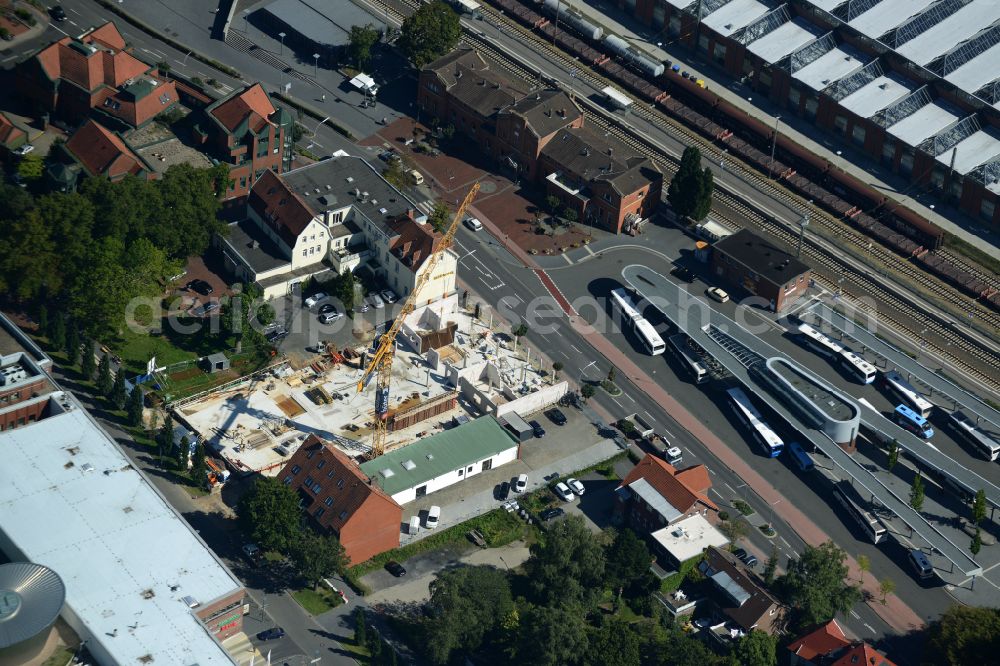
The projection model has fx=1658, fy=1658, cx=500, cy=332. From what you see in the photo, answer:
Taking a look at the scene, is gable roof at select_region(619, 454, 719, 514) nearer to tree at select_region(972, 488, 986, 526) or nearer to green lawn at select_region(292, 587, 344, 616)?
tree at select_region(972, 488, 986, 526)

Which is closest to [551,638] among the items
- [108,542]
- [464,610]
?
[464,610]

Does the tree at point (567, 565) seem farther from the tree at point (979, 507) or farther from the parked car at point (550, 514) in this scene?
the tree at point (979, 507)

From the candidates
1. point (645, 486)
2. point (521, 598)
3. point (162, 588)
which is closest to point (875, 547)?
point (645, 486)

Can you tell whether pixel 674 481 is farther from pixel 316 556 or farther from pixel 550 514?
pixel 316 556

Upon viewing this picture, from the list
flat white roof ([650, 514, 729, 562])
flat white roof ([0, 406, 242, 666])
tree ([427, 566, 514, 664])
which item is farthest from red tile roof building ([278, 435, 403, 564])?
flat white roof ([650, 514, 729, 562])

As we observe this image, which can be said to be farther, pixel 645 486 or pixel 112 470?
pixel 645 486

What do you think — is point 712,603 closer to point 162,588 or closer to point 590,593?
point 590,593
